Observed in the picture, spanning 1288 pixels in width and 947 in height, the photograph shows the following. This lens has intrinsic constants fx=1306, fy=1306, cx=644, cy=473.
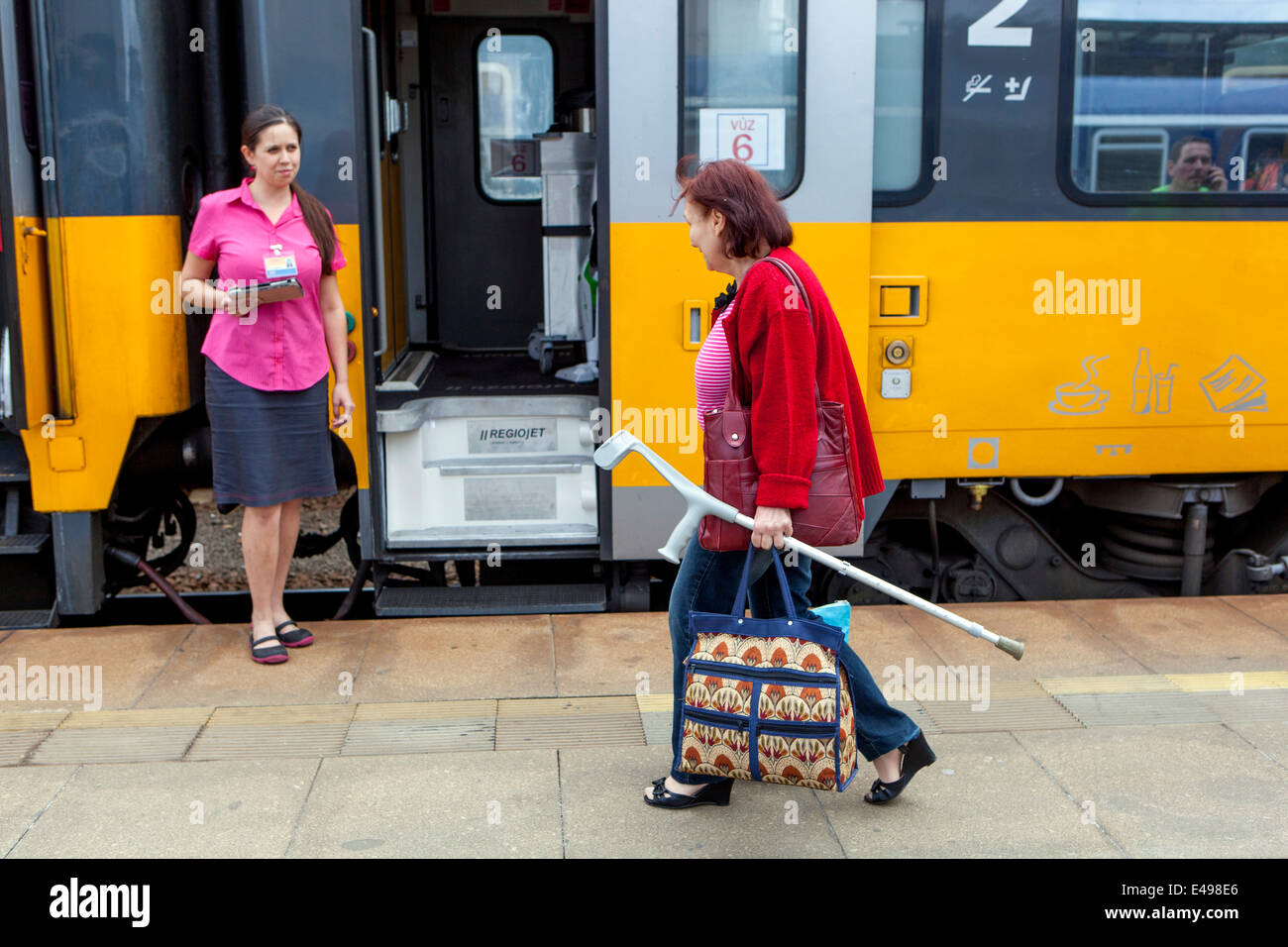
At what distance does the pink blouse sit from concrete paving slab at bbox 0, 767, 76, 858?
4.65 ft

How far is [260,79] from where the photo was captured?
4.91m

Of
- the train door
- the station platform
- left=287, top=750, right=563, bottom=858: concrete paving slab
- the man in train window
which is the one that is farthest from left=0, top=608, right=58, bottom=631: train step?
the man in train window

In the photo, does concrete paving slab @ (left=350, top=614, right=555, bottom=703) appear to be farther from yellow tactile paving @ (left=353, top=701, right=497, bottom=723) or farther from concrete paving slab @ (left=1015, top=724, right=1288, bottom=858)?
concrete paving slab @ (left=1015, top=724, right=1288, bottom=858)

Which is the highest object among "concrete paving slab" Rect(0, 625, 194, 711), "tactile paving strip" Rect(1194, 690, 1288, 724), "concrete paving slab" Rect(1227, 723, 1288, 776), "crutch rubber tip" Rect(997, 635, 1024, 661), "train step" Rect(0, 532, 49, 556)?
"crutch rubber tip" Rect(997, 635, 1024, 661)

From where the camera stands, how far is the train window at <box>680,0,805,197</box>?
193 inches

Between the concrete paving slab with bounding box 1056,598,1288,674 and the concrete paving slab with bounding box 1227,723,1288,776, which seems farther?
the concrete paving slab with bounding box 1056,598,1288,674

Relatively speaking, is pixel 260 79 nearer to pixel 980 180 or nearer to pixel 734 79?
pixel 734 79

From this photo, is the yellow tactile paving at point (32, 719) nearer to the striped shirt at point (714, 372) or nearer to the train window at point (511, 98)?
the striped shirt at point (714, 372)

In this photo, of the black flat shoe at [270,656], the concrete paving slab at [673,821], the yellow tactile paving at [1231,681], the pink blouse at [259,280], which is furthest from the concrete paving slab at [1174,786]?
the pink blouse at [259,280]

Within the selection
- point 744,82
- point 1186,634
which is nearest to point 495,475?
point 744,82

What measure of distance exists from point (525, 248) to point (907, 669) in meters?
3.55

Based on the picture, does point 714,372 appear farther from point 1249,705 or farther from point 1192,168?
point 1192,168
